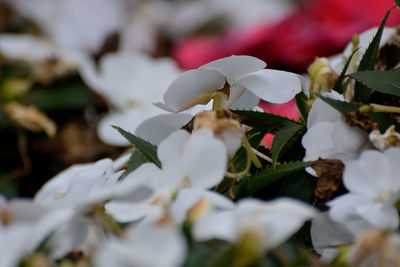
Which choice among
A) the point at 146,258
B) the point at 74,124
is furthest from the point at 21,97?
the point at 146,258

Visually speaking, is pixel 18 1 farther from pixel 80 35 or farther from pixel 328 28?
pixel 328 28

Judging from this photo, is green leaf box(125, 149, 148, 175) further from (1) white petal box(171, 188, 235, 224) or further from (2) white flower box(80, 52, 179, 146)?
(2) white flower box(80, 52, 179, 146)

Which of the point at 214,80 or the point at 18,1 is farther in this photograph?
the point at 18,1

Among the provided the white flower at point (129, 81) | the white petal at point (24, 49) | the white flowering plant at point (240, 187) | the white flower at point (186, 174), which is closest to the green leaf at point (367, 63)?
the white flowering plant at point (240, 187)

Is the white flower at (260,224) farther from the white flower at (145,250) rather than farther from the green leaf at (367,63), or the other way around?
the green leaf at (367,63)

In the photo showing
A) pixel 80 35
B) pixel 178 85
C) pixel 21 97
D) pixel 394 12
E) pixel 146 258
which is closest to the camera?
pixel 146 258

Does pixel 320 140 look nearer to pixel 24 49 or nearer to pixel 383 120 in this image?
pixel 383 120

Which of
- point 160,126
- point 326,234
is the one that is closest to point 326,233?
point 326,234

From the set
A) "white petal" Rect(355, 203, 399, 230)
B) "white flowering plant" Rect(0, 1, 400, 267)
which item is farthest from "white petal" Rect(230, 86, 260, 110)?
"white petal" Rect(355, 203, 399, 230)
